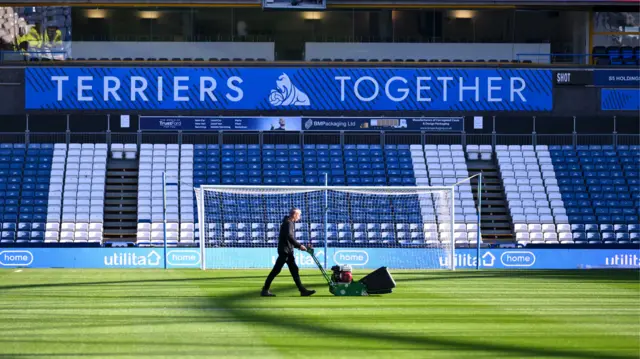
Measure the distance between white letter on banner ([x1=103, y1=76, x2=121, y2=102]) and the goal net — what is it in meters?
8.66

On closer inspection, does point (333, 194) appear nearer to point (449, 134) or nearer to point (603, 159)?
point (449, 134)

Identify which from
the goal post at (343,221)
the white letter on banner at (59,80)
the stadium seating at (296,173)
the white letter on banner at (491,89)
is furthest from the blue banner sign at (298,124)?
the goal post at (343,221)

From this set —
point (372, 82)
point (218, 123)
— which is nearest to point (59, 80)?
point (218, 123)

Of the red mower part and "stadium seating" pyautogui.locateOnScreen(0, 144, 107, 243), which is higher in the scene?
"stadium seating" pyautogui.locateOnScreen(0, 144, 107, 243)

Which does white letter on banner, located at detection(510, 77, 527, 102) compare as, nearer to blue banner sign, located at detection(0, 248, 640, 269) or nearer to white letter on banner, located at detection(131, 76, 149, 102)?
blue banner sign, located at detection(0, 248, 640, 269)

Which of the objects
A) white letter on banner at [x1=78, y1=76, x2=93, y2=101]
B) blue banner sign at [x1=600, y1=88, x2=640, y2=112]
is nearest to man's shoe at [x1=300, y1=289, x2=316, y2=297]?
white letter on banner at [x1=78, y1=76, x2=93, y2=101]

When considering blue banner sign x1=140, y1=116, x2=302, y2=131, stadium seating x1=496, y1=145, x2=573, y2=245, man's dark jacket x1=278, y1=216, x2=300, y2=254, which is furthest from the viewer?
blue banner sign x1=140, y1=116, x2=302, y2=131

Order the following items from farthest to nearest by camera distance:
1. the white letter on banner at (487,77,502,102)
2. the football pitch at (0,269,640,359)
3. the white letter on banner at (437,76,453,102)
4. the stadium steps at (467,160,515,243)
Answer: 1. the white letter on banner at (487,77,502,102)
2. the white letter on banner at (437,76,453,102)
3. the stadium steps at (467,160,515,243)
4. the football pitch at (0,269,640,359)

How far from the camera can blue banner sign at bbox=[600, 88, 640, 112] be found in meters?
46.4

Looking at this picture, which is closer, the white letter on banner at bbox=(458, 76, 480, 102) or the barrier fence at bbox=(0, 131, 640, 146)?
the barrier fence at bbox=(0, 131, 640, 146)

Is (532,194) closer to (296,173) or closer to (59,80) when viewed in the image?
(296,173)

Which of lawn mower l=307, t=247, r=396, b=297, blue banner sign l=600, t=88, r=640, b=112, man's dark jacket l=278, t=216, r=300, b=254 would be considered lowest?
lawn mower l=307, t=247, r=396, b=297

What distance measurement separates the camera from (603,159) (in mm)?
45562

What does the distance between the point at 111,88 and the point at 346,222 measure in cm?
1291
